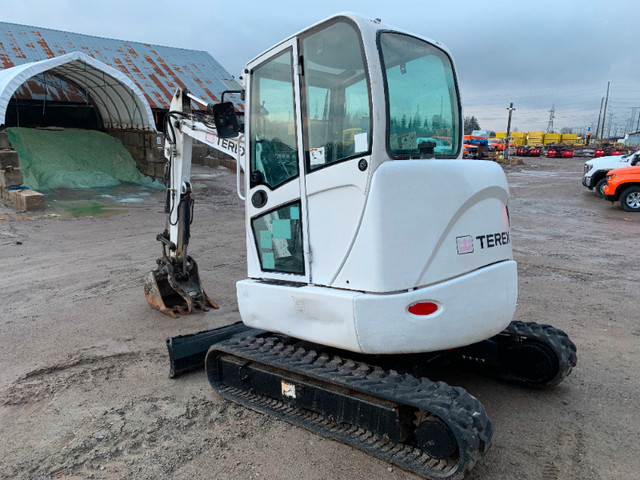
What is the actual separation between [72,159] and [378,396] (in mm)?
17647

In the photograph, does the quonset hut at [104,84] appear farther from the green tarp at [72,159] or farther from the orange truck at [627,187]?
the orange truck at [627,187]

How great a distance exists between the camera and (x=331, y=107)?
127 inches

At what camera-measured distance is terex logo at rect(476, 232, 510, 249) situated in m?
3.30

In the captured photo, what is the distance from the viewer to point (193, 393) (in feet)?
13.1

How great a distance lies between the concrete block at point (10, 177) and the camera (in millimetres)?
13148

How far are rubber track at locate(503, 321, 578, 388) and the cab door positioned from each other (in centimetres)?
185

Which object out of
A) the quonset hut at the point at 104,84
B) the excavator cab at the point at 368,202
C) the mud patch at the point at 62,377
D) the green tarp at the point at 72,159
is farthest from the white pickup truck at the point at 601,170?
the mud patch at the point at 62,377

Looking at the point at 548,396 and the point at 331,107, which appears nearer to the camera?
the point at 331,107

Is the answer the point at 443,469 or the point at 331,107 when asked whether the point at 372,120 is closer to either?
the point at 331,107

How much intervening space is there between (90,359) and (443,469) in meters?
3.37

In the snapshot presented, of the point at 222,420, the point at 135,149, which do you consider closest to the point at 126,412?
the point at 222,420

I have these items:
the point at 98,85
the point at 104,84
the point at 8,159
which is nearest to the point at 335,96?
the point at 8,159

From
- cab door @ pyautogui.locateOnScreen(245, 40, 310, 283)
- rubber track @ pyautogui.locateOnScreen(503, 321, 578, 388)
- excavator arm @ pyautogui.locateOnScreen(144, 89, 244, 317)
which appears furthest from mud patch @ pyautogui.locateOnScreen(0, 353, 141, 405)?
rubber track @ pyautogui.locateOnScreen(503, 321, 578, 388)

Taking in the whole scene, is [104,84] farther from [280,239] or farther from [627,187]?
[627,187]
